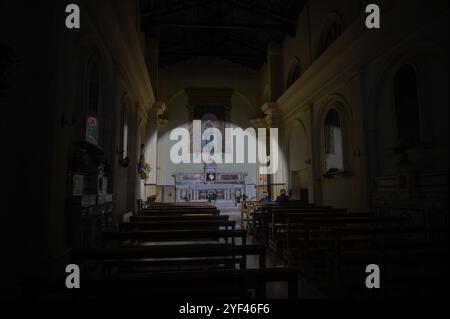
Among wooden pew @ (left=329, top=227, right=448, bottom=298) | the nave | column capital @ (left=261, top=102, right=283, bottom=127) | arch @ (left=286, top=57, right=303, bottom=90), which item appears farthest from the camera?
column capital @ (left=261, top=102, right=283, bottom=127)

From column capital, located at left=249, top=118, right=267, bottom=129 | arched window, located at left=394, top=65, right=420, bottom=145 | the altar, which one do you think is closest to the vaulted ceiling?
column capital, located at left=249, top=118, right=267, bottom=129

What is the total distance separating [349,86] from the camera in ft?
23.4

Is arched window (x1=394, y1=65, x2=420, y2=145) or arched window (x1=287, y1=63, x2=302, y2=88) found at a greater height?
arched window (x1=287, y1=63, x2=302, y2=88)

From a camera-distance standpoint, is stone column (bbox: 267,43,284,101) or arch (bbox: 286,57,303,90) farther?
stone column (bbox: 267,43,284,101)

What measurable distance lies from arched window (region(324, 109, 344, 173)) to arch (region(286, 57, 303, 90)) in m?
2.92

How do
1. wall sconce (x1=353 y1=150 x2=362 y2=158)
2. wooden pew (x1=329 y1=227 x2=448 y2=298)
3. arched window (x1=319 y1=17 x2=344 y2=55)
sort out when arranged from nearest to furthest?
wooden pew (x1=329 y1=227 x2=448 y2=298), wall sconce (x1=353 y1=150 x2=362 y2=158), arched window (x1=319 y1=17 x2=344 y2=55)

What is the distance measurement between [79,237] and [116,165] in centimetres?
282

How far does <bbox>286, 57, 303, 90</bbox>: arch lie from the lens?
10.9m

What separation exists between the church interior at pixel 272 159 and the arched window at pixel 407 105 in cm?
4

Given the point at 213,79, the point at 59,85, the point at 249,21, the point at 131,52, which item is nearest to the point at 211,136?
the point at 213,79

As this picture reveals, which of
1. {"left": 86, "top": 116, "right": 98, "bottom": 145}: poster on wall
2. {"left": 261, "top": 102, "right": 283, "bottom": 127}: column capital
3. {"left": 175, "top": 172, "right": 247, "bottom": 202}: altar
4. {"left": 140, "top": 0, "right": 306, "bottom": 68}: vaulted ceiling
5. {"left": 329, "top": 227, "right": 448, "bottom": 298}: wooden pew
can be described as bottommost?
{"left": 329, "top": 227, "right": 448, "bottom": 298}: wooden pew

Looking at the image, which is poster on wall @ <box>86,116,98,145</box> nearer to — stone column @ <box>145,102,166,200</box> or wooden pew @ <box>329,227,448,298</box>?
wooden pew @ <box>329,227,448,298</box>

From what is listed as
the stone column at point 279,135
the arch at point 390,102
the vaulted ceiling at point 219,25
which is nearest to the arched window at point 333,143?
the arch at point 390,102
